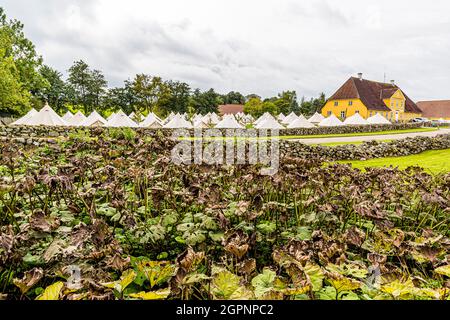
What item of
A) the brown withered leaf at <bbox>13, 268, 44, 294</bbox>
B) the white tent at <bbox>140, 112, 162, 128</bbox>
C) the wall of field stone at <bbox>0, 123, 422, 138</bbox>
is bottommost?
the brown withered leaf at <bbox>13, 268, 44, 294</bbox>

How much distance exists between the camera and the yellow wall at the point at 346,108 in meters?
43.6

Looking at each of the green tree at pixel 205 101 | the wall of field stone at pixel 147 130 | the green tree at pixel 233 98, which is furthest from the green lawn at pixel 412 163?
the green tree at pixel 233 98

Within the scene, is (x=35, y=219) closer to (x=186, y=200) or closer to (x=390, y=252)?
(x=186, y=200)

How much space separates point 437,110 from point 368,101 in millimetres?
19802

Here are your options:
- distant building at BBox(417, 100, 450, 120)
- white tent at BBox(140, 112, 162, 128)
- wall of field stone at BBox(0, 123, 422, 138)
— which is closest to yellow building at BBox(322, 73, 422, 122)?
distant building at BBox(417, 100, 450, 120)

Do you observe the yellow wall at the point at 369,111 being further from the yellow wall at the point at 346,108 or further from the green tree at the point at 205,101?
the green tree at the point at 205,101


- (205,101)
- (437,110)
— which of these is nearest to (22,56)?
(205,101)

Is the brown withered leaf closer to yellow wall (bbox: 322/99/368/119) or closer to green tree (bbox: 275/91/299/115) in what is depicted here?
yellow wall (bbox: 322/99/368/119)

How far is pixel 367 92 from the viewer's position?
45844 mm

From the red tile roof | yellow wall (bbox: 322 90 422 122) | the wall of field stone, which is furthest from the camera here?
the red tile roof

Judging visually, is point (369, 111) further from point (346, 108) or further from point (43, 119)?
point (43, 119)

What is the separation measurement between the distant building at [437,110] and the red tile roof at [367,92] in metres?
10.1

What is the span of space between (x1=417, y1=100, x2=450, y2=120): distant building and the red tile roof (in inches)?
399

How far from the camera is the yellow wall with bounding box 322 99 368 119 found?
1717 inches
